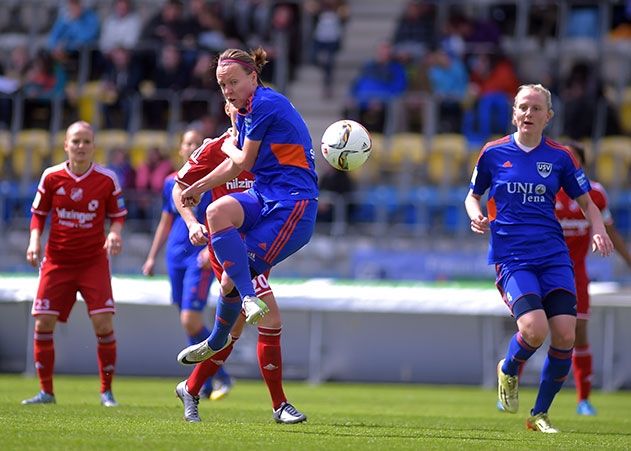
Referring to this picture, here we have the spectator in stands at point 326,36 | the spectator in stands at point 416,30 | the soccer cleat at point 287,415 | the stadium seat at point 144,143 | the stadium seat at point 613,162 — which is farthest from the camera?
the spectator in stands at point 326,36

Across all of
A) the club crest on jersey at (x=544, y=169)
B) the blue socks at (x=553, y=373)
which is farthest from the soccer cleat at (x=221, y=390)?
the club crest on jersey at (x=544, y=169)

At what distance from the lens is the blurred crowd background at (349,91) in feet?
63.5

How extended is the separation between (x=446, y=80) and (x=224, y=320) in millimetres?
13200

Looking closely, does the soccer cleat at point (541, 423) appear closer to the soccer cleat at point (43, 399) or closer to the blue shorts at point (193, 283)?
the blue shorts at point (193, 283)

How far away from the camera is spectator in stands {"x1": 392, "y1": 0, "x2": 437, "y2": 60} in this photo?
22.0 meters

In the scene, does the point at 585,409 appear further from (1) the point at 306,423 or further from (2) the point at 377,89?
(2) the point at 377,89

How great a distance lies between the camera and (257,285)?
876 centimetres

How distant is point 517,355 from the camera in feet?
29.4

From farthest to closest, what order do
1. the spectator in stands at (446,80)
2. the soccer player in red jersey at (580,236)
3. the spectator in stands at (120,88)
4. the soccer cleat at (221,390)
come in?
the spectator in stands at (120,88), the spectator in stands at (446,80), the soccer cleat at (221,390), the soccer player in red jersey at (580,236)

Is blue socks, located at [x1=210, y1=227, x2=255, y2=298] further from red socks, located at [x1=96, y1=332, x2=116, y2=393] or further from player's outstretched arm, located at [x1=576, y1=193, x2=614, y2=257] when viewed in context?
red socks, located at [x1=96, y1=332, x2=116, y2=393]

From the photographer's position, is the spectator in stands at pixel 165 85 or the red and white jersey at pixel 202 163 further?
the spectator in stands at pixel 165 85

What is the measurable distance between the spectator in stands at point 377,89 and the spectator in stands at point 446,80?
0.57 m

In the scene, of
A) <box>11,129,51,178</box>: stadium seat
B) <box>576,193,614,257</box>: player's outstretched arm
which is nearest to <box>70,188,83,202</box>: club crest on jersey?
<box>576,193,614,257</box>: player's outstretched arm

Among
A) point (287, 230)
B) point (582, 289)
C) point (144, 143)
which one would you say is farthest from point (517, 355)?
point (144, 143)
